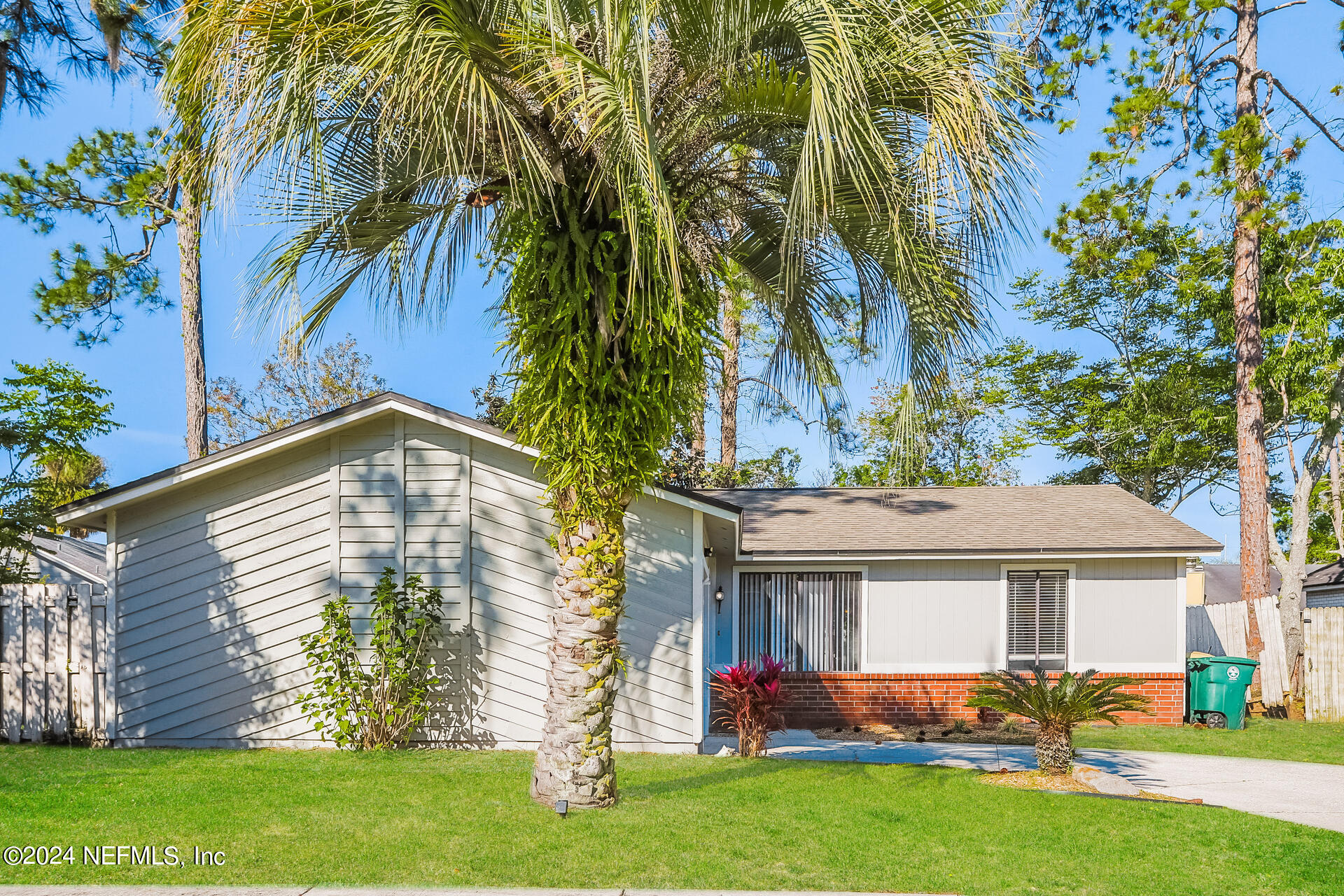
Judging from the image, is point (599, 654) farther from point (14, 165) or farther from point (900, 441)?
point (14, 165)

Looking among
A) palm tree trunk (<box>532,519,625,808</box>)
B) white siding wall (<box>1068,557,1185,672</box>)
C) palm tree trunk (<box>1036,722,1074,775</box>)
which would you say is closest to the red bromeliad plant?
palm tree trunk (<box>1036,722,1074,775</box>)

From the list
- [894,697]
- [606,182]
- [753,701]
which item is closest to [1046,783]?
[753,701]

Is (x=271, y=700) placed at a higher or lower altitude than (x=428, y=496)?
lower

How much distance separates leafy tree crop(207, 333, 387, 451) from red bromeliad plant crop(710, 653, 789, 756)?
2175 cm

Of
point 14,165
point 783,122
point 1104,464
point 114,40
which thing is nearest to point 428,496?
point 783,122

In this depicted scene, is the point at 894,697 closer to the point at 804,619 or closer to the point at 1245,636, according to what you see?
the point at 804,619

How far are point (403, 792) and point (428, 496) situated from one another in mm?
3620

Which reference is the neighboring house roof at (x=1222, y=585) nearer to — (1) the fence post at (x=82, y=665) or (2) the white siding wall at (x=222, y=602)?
(2) the white siding wall at (x=222, y=602)

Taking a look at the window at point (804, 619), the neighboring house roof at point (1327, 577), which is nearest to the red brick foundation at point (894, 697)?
the window at point (804, 619)

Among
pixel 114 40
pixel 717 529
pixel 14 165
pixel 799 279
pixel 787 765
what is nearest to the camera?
pixel 799 279

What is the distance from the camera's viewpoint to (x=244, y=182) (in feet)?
18.7

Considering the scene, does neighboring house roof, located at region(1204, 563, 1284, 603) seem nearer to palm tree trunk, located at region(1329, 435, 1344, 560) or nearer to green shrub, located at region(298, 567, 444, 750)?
palm tree trunk, located at region(1329, 435, 1344, 560)

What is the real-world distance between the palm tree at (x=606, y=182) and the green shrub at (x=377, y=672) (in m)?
3.09

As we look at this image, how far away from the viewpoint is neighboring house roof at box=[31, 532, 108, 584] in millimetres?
11422
